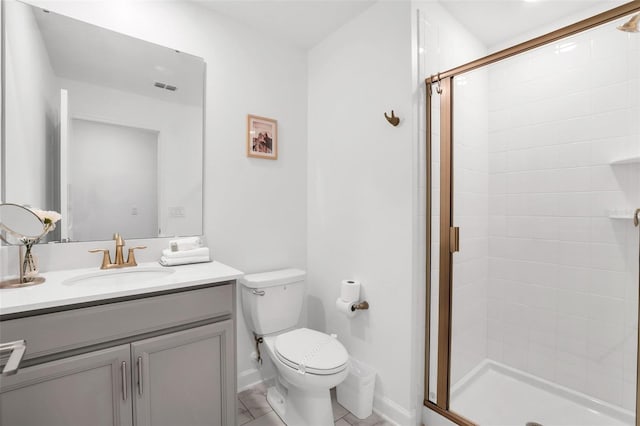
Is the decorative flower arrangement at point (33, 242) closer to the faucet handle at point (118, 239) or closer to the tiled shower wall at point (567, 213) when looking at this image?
the faucet handle at point (118, 239)

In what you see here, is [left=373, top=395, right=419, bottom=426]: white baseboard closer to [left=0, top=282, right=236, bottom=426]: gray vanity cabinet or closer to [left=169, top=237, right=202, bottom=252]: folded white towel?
[left=0, top=282, right=236, bottom=426]: gray vanity cabinet

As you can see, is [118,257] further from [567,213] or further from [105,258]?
[567,213]

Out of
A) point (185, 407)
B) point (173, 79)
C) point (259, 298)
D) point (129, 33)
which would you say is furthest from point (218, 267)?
point (129, 33)

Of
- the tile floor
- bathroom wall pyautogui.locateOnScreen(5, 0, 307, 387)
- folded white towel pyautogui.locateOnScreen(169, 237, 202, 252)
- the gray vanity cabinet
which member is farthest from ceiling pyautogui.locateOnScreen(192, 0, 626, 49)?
the tile floor

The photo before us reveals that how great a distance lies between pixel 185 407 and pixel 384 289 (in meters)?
1.17

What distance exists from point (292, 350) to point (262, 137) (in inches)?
55.4

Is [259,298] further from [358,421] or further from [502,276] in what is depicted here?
[502,276]

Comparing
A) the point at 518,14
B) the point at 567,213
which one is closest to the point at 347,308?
the point at 567,213

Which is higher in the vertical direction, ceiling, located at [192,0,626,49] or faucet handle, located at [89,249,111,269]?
ceiling, located at [192,0,626,49]

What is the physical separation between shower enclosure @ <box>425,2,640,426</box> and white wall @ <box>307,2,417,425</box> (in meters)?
0.17

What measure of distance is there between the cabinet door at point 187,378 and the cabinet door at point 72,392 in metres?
0.05

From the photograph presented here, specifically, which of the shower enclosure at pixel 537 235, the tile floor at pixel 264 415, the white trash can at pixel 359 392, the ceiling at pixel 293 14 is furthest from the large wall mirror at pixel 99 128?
the shower enclosure at pixel 537 235

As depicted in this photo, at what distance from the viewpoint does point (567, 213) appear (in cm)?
191

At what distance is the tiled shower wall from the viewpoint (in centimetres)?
169
